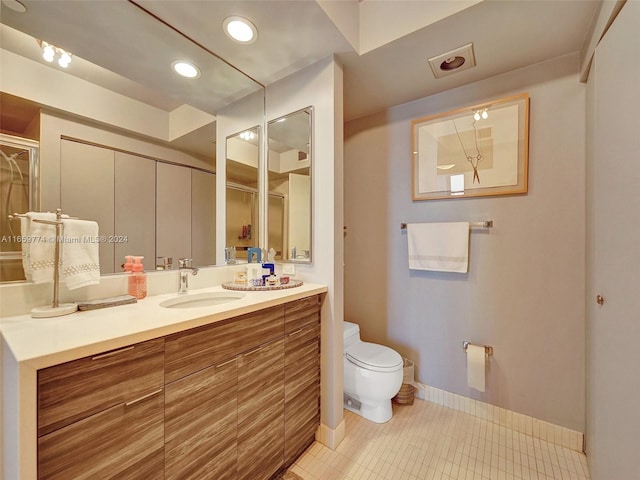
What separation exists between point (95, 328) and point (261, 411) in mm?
749

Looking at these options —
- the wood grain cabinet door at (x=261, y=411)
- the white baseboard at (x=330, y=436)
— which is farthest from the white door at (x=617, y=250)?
the wood grain cabinet door at (x=261, y=411)

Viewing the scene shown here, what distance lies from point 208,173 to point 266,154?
467mm

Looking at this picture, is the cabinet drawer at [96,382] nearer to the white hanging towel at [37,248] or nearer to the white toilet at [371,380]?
the white hanging towel at [37,248]

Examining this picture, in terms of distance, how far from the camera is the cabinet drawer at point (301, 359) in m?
1.31

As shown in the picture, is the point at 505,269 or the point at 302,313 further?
the point at 505,269

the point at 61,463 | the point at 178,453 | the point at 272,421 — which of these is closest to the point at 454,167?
the point at 272,421

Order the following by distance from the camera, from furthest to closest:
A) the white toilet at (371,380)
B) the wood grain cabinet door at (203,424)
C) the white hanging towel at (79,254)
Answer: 1. the white toilet at (371,380)
2. the white hanging towel at (79,254)
3. the wood grain cabinet door at (203,424)

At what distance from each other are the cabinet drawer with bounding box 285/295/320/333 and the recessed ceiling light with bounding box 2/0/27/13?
1639 millimetres

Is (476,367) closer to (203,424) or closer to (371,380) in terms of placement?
(371,380)

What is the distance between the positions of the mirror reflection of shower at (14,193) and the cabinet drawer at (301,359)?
3.61 feet

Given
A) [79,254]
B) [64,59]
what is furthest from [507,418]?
[64,59]

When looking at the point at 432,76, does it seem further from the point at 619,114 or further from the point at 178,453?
the point at 178,453

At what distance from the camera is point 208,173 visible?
1604 mm

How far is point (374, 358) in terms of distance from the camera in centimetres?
170
